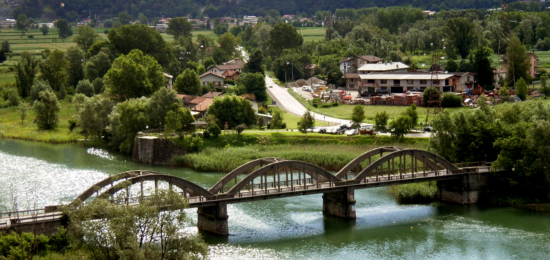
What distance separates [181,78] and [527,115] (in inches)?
2114

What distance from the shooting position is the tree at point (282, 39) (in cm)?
14612

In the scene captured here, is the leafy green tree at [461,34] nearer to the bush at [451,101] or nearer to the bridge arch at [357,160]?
the bush at [451,101]

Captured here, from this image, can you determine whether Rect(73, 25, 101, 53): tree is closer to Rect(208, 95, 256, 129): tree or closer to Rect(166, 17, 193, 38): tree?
Rect(166, 17, 193, 38): tree

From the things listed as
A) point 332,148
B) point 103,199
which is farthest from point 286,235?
point 332,148

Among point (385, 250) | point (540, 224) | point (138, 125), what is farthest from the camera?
point (138, 125)

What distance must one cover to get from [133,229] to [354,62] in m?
91.8

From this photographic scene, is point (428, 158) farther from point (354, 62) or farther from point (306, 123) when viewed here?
point (354, 62)

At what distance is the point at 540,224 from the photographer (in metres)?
53.9

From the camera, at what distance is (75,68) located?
123438 mm

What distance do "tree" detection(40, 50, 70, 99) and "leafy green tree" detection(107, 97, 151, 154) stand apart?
33.8 metres

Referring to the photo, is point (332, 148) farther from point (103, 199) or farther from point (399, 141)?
point (103, 199)

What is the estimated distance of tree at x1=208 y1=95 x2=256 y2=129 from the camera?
85.6 meters

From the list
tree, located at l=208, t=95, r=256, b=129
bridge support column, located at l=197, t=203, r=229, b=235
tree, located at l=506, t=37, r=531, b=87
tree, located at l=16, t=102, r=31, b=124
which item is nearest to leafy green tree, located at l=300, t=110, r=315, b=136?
tree, located at l=208, t=95, r=256, b=129

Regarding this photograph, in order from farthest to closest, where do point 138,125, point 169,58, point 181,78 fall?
point 169,58
point 181,78
point 138,125
